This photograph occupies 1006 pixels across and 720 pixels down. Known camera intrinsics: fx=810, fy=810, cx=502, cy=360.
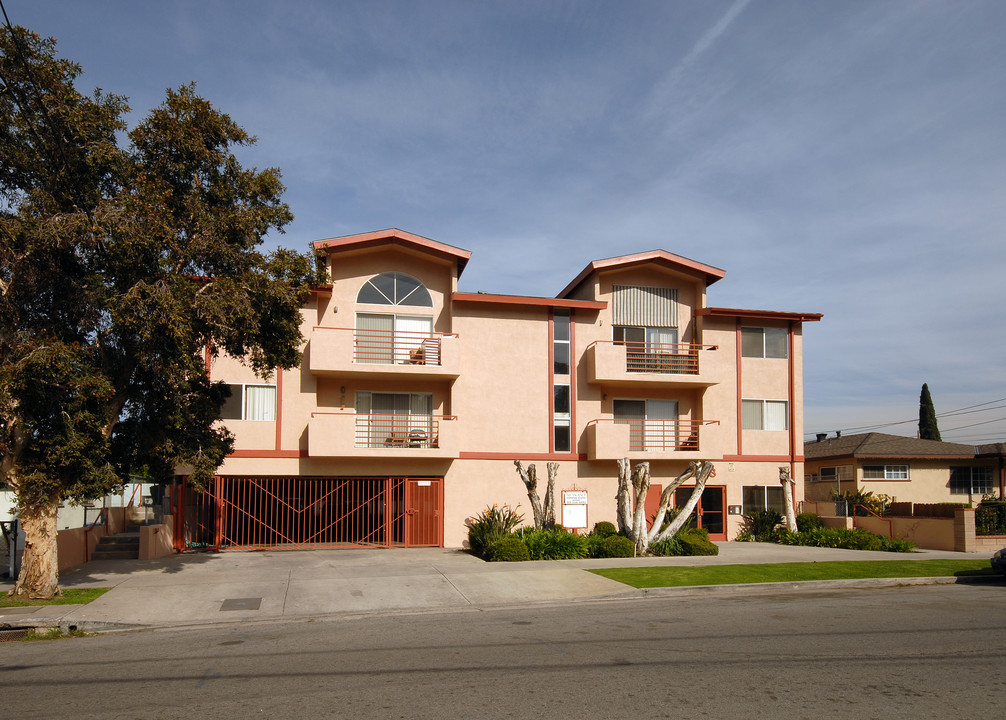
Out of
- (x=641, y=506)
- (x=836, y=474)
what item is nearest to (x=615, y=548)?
(x=641, y=506)

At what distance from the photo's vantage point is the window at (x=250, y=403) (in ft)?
78.9

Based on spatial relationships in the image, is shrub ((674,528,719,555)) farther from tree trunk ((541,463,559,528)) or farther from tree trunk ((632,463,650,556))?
tree trunk ((541,463,559,528))

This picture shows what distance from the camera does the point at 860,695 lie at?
7938 mm

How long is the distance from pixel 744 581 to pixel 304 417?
1370 cm

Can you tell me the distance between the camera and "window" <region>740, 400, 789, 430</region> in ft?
94.0

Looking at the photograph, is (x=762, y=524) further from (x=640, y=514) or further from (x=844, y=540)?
(x=640, y=514)

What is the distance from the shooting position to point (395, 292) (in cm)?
2598

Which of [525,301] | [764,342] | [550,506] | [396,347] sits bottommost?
[550,506]

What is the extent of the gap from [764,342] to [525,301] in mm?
9215

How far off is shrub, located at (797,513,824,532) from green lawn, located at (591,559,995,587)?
676 centimetres

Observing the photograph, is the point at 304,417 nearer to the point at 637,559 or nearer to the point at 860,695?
the point at 637,559

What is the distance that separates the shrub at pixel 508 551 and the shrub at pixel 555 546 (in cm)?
21

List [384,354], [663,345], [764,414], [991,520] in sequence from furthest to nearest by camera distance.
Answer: [764,414] → [663,345] → [384,354] → [991,520]

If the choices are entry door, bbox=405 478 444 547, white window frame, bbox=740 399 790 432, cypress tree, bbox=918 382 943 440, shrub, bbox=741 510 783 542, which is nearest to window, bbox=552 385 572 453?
entry door, bbox=405 478 444 547
